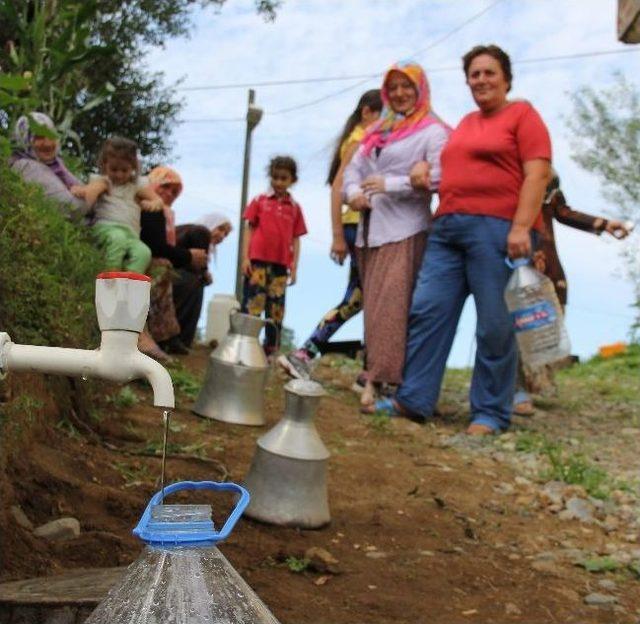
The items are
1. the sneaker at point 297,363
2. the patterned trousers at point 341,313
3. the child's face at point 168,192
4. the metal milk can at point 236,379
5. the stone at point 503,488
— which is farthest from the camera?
the child's face at point 168,192

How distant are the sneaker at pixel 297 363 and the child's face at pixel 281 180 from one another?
1402mm

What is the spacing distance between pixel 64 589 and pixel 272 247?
501 cm

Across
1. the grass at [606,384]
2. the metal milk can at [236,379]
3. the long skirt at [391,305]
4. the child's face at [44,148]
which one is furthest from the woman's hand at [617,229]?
the child's face at [44,148]

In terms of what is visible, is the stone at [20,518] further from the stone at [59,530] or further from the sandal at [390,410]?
the sandal at [390,410]

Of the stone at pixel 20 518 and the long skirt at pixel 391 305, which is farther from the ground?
the long skirt at pixel 391 305

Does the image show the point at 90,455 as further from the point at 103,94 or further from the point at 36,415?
the point at 103,94

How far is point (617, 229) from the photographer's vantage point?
17.5 ft

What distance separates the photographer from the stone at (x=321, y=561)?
2811 mm

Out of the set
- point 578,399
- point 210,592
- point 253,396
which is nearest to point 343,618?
point 210,592

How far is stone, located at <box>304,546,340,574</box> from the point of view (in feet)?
9.22

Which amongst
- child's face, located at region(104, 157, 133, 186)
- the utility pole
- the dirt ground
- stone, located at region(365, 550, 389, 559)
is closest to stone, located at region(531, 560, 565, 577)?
the dirt ground

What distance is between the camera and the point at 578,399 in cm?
707

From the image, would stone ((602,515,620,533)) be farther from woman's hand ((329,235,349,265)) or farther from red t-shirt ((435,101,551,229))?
woman's hand ((329,235,349,265))

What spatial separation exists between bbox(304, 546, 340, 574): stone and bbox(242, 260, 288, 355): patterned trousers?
12.2 ft
